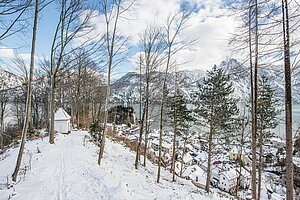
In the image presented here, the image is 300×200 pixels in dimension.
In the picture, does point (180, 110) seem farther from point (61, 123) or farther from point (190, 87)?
point (61, 123)

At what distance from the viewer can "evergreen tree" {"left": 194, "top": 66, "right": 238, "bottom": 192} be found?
12938 mm

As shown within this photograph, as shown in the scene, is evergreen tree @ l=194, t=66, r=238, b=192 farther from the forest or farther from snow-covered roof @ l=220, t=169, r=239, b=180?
snow-covered roof @ l=220, t=169, r=239, b=180

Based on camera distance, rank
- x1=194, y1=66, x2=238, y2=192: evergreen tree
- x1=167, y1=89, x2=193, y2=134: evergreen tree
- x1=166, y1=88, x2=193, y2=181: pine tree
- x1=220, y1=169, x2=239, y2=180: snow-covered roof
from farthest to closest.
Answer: x1=220, y1=169, x2=239, y2=180: snow-covered roof
x1=167, y1=89, x2=193, y2=134: evergreen tree
x1=166, y1=88, x2=193, y2=181: pine tree
x1=194, y1=66, x2=238, y2=192: evergreen tree

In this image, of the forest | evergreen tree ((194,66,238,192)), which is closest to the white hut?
the forest

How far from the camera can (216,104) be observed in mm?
13047

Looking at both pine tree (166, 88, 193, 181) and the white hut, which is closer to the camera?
pine tree (166, 88, 193, 181)

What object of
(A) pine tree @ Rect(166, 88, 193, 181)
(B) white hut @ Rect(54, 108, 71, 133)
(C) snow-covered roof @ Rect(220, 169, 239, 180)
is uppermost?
(A) pine tree @ Rect(166, 88, 193, 181)

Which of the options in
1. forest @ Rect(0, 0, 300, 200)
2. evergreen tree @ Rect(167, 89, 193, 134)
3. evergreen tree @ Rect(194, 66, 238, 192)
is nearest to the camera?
forest @ Rect(0, 0, 300, 200)

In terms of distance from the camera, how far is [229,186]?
86.5 ft

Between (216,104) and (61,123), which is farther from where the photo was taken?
(61,123)

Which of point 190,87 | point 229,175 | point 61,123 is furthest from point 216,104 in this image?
point 229,175

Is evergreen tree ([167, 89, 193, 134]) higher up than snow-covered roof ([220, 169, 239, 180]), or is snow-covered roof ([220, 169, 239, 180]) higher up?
evergreen tree ([167, 89, 193, 134])

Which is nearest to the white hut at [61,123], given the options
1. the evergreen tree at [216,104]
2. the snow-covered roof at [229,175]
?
the evergreen tree at [216,104]

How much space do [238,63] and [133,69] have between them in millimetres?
8968
